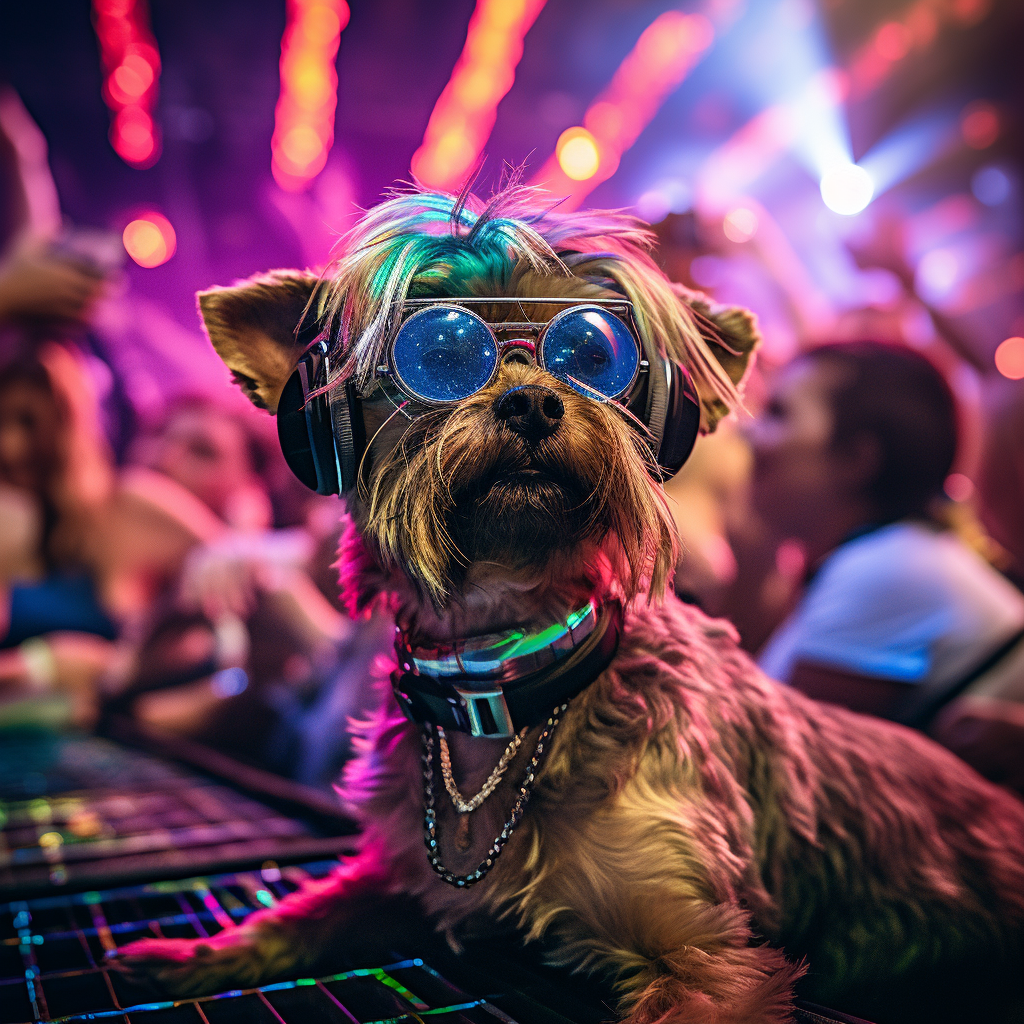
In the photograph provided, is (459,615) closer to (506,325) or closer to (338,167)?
(506,325)

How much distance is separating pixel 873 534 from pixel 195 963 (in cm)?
110

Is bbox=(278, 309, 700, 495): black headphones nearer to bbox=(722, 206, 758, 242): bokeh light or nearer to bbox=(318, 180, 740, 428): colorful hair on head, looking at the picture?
bbox=(318, 180, 740, 428): colorful hair on head

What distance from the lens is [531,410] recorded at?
56cm

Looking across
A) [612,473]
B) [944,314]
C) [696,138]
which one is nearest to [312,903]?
[612,473]

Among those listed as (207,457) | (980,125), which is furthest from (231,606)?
(980,125)

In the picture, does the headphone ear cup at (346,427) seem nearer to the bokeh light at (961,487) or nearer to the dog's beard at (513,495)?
the dog's beard at (513,495)

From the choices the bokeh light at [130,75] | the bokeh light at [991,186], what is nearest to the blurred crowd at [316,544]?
the bokeh light at [130,75]

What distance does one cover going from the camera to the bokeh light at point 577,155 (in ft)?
4.59

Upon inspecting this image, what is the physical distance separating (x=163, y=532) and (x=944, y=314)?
7.52 feet

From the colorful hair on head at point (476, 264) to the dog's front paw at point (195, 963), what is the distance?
1.60ft

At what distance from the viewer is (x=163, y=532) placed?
2547 mm

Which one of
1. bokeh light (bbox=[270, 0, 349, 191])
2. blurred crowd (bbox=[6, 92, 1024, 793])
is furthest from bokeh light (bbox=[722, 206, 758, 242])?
bokeh light (bbox=[270, 0, 349, 191])

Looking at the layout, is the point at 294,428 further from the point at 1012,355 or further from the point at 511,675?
the point at 1012,355

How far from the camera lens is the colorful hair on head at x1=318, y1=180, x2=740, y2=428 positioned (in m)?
0.60
